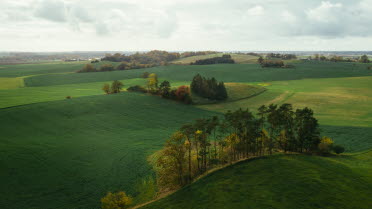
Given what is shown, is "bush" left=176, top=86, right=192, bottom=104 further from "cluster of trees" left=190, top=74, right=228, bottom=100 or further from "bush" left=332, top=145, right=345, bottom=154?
"bush" left=332, top=145, right=345, bottom=154

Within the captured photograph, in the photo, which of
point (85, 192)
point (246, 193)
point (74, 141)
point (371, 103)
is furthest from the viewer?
point (371, 103)

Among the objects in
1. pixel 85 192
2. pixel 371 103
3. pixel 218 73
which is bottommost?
pixel 85 192

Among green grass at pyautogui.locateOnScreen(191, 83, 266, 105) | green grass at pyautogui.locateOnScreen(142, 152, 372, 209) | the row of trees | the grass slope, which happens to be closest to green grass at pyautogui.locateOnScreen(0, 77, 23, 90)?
the row of trees

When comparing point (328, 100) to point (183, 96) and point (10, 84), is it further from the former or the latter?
point (10, 84)

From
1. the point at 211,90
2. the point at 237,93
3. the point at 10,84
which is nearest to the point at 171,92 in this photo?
the point at 211,90

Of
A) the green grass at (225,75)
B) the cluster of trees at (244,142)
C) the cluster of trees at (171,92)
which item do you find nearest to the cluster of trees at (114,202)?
the cluster of trees at (244,142)

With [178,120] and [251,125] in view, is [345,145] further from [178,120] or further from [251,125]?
[178,120]

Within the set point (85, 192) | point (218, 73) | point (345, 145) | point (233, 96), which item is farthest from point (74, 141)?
point (218, 73)
